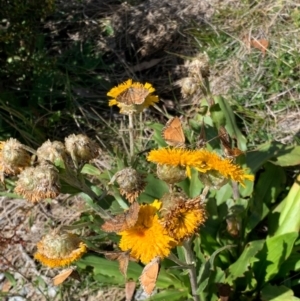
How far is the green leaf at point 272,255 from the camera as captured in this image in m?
2.26

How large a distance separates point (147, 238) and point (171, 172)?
0.71 feet

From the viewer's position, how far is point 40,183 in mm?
1682

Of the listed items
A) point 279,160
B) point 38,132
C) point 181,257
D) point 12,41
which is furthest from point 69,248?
point 12,41

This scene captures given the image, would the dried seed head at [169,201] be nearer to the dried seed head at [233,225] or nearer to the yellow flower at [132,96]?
the yellow flower at [132,96]

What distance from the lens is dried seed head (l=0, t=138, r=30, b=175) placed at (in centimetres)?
181

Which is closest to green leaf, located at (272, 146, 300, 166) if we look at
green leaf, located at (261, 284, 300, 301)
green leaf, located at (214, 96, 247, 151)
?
green leaf, located at (214, 96, 247, 151)

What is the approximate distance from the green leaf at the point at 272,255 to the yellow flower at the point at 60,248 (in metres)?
0.84

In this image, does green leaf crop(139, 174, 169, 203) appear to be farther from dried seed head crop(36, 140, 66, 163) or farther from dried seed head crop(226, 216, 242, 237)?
dried seed head crop(36, 140, 66, 163)

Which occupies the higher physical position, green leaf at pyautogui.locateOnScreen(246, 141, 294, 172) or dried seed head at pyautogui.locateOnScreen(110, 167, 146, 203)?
dried seed head at pyautogui.locateOnScreen(110, 167, 146, 203)

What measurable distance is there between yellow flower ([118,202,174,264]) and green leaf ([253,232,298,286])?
784 millimetres

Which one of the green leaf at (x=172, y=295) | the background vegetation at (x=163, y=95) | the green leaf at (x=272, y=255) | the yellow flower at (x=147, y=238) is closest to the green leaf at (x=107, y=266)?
the background vegetation at (x=163, y=95)

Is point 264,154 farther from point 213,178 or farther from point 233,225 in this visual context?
point 213,178

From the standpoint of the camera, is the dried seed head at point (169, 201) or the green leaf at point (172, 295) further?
the green leaf at point (172, 295)

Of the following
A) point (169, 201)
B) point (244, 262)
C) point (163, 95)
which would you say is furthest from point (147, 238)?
point (163, 95)
